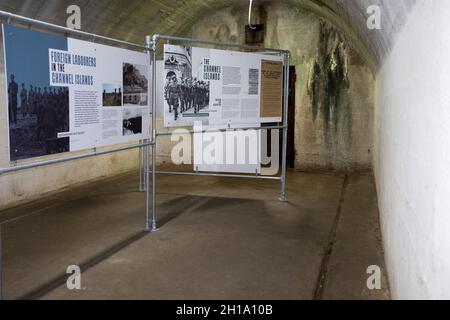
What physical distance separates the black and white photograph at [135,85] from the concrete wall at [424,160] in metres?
2.40

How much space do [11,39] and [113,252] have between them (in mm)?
1951

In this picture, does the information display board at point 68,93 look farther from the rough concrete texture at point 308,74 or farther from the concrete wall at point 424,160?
the rough concrete texture at point 308,74

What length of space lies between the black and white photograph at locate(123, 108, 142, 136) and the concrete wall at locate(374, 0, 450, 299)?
2.43 metres

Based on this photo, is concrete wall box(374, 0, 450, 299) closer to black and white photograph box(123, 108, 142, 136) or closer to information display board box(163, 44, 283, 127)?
black and white photograph box(123, 108, 142, 136)

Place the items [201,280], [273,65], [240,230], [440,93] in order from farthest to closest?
[273,65] < [240,230] < [201,280] < [440,93]

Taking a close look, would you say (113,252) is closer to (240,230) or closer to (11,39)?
(240,230)

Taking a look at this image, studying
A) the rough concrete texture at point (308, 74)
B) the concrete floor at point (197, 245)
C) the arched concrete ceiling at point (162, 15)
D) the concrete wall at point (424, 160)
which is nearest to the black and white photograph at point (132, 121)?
the concrete floor at point (197, 245)

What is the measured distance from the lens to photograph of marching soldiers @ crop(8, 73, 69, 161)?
2809 millimetres

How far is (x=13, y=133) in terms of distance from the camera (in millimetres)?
2809

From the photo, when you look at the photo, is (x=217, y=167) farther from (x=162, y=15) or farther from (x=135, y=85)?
(x=135, y=85)

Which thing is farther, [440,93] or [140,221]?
[140,221]

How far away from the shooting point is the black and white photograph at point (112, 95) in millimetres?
3792

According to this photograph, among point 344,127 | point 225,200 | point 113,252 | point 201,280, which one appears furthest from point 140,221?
point 344,127

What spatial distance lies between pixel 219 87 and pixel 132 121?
1449mm
